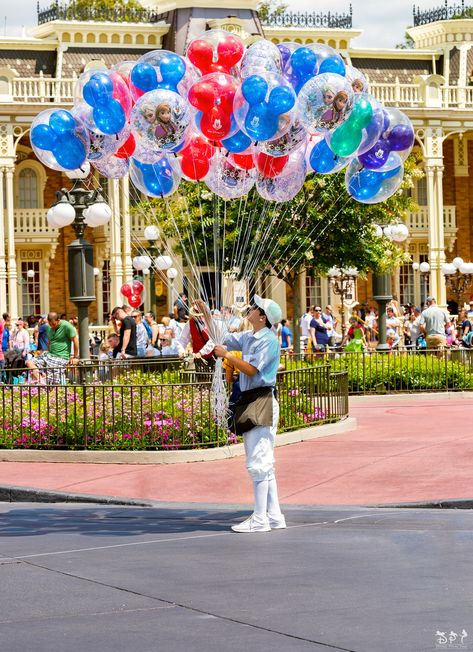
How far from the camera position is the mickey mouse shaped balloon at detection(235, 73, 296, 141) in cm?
1123

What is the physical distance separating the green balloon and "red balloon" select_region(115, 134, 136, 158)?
185 cm

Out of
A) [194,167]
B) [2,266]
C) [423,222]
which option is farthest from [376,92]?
[194,167]

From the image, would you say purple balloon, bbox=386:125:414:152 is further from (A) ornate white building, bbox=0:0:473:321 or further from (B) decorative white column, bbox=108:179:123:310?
(B) decorative white column, bbox=108:179:123:310

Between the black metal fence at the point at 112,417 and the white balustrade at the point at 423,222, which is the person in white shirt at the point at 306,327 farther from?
the white balustrade at the point at 423,222

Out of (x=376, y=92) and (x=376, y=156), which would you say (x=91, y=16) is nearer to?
→ (x=376, y=92)

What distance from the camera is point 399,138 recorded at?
40.6ft

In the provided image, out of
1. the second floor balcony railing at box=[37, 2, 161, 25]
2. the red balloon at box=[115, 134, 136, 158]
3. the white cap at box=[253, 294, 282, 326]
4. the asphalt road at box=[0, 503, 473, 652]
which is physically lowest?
the asphalt road at box=[0, 503, 473, 652]

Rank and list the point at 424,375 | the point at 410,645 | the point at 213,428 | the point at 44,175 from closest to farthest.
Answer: the point at 410,645 < the point at 213,428 < the point at 424,375 < the point at 44,175

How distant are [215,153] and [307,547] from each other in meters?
4.37

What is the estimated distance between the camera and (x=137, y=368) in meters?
18.9

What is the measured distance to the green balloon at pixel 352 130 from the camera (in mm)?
11641

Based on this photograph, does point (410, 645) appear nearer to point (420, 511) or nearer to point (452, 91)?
point (420, 511)

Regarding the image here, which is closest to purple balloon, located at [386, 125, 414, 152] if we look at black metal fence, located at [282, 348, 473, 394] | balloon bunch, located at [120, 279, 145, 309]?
black metal fence, located at [282, 348, 473, 394]

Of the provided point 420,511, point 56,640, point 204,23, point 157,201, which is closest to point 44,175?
point 204,23
